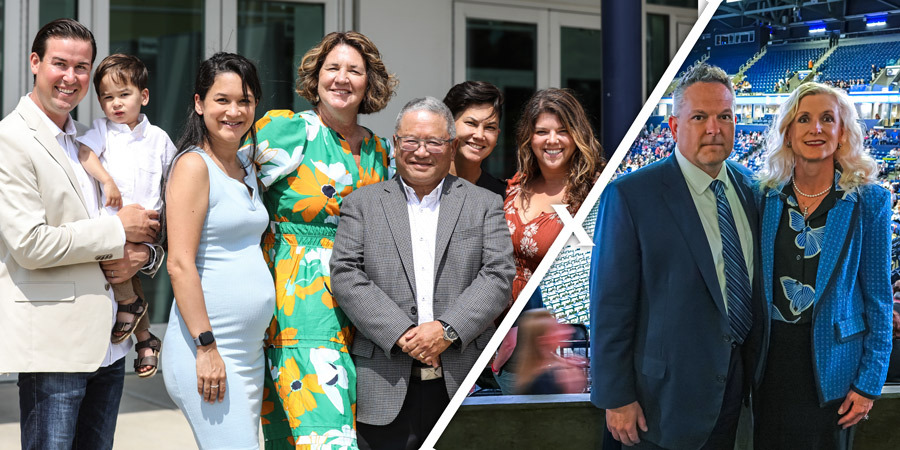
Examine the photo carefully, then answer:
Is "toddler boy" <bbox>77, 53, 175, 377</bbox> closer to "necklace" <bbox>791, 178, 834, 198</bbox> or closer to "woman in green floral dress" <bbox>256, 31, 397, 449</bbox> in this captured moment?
"woman in green floral dress" <bbox>256, 31, 397, 449</bbox>

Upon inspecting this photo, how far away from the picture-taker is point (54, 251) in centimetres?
248

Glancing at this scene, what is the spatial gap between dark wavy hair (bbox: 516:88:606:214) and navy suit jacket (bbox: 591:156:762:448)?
115 centimetres

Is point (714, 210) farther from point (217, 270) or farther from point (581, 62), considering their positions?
point (581, 62)

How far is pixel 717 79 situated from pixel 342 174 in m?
1.40

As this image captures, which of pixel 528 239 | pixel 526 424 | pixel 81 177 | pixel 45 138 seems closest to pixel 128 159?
pixel 81 177

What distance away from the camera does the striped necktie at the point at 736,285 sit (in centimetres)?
162

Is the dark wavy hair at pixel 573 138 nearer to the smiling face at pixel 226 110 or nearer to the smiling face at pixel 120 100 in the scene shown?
the smiling face at pixel 226 110

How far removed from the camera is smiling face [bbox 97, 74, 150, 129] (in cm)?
312

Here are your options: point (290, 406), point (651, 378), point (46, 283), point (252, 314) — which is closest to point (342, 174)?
point (252, 314)

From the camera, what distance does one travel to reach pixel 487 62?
7.37 m

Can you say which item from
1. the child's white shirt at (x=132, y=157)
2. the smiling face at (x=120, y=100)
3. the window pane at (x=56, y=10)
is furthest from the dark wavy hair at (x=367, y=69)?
the window pane at (x=56, y=10)

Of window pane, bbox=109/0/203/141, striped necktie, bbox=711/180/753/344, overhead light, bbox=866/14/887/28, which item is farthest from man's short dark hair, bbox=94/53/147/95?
window pane, bbox=109/0/203/141

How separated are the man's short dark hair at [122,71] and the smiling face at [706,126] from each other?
2.14 meters

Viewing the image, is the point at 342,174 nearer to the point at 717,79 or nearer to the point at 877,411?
the point at 717,79
